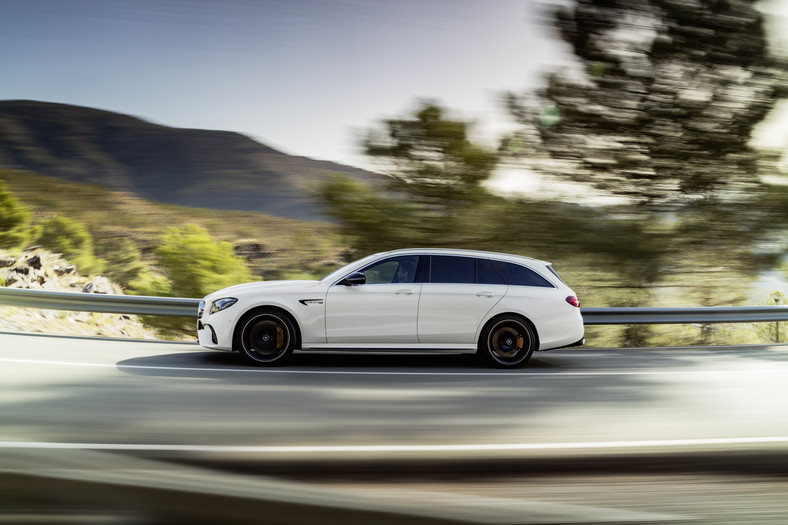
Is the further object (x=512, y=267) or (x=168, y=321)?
(x=168, y=321)

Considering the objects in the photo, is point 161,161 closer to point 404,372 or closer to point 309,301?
point 309,301

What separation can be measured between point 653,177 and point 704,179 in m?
1.10

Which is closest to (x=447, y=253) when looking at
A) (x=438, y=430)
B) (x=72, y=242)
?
(x=438, y=430)

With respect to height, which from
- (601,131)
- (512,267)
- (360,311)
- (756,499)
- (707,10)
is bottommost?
(756,499)

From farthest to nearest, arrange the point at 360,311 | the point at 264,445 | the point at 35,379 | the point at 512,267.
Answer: the point at 512,267, the point at 360,311, the point at 35,379, the point at 264,445

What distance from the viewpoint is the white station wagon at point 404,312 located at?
26.0 feet

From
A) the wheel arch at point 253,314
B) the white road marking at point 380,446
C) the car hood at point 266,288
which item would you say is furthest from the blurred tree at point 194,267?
the white road marking at point 380,446

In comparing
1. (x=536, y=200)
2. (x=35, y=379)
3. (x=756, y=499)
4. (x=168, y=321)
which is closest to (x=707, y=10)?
(x=536, y=200)

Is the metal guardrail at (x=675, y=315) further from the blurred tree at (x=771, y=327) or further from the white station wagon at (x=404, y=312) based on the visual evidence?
the blurred tree at (x=771, y=327)

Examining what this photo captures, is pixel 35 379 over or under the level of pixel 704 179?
A: under

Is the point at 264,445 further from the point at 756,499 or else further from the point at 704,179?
the point at 704,179

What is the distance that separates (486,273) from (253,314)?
3.02m

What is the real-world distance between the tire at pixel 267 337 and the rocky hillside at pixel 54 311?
15.8 feet

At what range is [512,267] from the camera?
853cm
